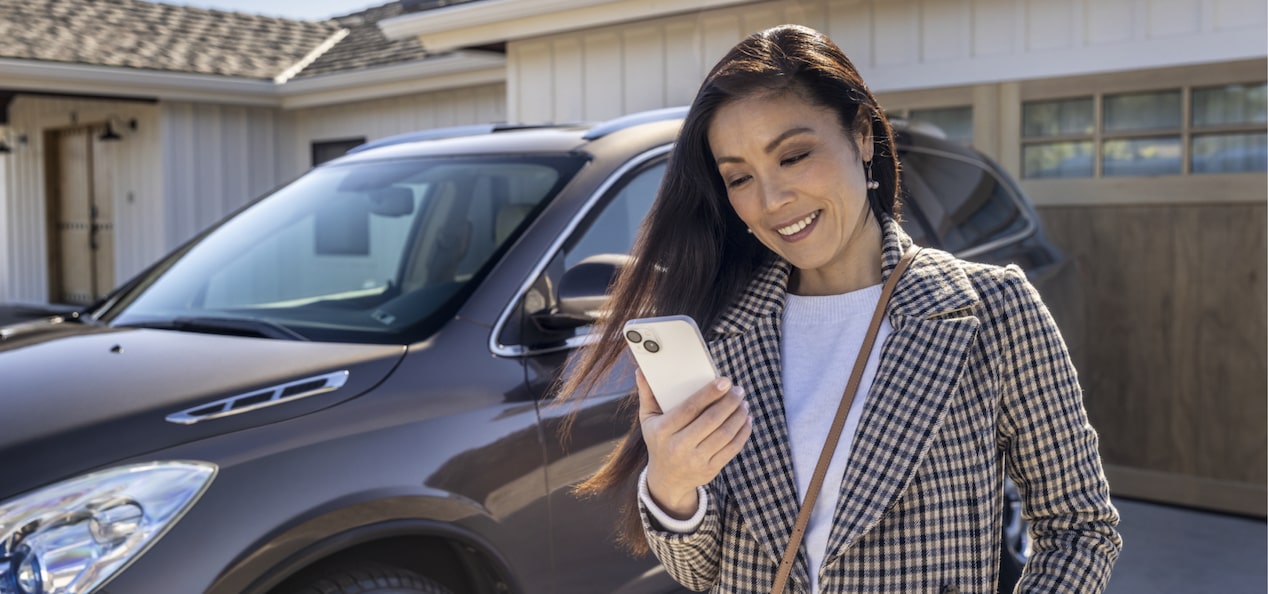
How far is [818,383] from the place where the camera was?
178 cm

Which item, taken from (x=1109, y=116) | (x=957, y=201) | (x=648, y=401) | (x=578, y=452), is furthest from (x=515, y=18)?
(x=648, y=401)

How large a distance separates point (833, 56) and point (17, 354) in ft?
7.66

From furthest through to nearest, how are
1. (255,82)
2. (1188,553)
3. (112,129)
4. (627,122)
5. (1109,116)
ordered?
(112,129)
(255,82)
(1109,116)
(1188,553)
(627,122)

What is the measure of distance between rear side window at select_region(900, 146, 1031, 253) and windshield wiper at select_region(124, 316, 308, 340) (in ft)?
6.92

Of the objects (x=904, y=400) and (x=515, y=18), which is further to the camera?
(x=515, y=18)

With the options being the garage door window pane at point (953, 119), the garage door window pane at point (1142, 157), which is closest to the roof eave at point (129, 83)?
the garage door window pane at point (953, 119)

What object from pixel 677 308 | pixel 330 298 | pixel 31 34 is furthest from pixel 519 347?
pixel 31 34

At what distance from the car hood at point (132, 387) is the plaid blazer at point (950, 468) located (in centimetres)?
121

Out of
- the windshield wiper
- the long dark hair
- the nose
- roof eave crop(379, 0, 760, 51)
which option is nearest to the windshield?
the windshield wiper

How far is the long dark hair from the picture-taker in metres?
1.86

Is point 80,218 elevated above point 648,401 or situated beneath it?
elevated above

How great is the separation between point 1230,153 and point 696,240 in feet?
14.6

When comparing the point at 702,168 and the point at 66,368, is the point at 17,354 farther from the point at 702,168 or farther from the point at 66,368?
the point at 702,168

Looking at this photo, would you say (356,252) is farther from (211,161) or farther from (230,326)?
(211,161)
